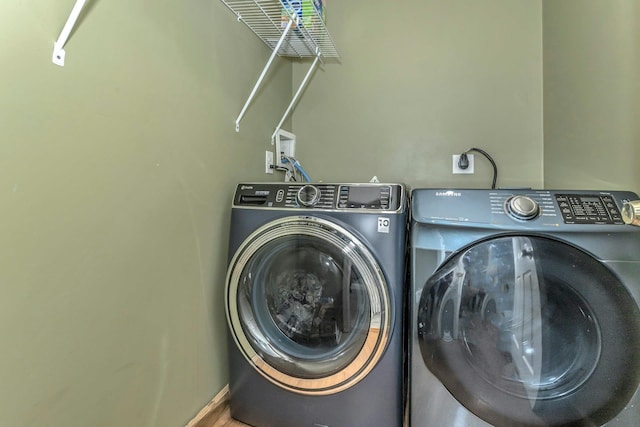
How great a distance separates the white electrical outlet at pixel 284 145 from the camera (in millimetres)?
1771

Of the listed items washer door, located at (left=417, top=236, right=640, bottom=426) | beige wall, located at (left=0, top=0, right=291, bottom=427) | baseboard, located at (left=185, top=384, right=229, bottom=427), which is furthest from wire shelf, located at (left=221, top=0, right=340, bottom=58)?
baseboard, located at (left=185, top=384, right=229, bottom=427)

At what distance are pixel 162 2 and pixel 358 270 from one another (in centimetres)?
107

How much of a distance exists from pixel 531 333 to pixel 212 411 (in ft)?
3.82

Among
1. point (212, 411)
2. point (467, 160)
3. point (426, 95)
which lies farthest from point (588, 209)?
point (212, 411)

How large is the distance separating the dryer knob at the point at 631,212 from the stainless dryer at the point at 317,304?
0.55m

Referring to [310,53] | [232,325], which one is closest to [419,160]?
[310,53]

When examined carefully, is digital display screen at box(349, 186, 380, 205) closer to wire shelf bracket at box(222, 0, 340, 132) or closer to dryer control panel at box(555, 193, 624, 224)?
dryer control panel at box(555, 193, 624, 224)

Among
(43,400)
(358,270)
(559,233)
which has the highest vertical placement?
(559,233)

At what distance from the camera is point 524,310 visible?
0.88 metres

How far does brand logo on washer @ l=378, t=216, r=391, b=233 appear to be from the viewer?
1.04m

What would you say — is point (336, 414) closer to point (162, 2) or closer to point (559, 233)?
point (559, 233)

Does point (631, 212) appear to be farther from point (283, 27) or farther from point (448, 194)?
point (283, 27)

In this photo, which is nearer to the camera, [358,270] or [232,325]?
[358,270]

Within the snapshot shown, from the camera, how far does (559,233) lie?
84cm
